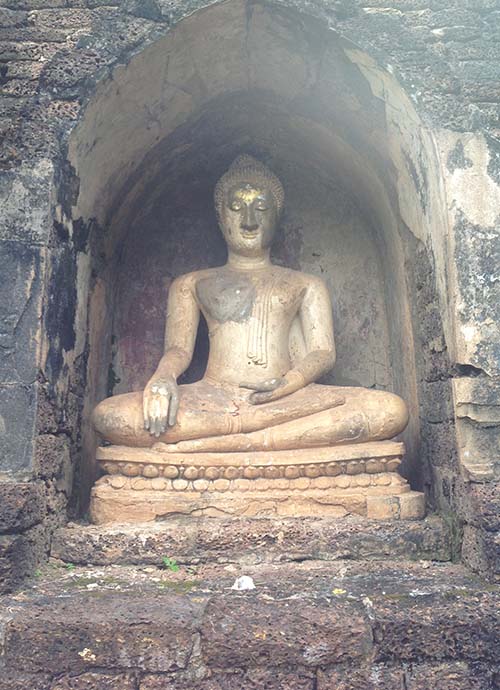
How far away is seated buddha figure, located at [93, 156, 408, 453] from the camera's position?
152 inches

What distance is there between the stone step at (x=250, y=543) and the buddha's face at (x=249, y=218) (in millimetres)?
2085

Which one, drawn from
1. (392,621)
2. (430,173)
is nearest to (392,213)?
(430,173)

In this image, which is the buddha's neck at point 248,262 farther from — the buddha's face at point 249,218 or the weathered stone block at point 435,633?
the weathered stone block at point 435,633

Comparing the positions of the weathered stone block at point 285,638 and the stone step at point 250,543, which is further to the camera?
the stone step at point 250,543

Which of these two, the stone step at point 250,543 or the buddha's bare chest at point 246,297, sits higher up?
the buddha's bare chest at point 246,297

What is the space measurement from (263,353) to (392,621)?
2092 mm

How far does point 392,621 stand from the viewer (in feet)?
9.03

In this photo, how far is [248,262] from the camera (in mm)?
4898

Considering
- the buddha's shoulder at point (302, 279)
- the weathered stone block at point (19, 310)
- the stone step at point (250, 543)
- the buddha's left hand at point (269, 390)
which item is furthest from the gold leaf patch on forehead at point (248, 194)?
the stone step at point (250, 543)

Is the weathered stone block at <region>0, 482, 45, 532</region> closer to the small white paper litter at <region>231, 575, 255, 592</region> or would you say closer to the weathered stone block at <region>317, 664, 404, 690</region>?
the small white paper litter at <region>231, 575, 255, 592</region>

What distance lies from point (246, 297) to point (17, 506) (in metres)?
2.11

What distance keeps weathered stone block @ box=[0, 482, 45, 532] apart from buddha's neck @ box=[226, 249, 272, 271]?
221 centimetres

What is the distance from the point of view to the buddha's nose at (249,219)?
4.77 meters

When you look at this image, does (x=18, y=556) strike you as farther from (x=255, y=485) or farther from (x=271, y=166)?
(x=271, y=166)
